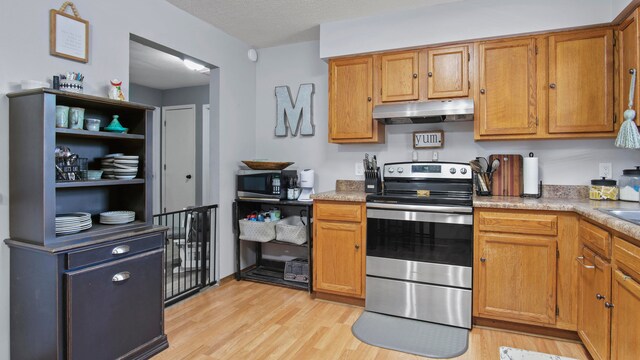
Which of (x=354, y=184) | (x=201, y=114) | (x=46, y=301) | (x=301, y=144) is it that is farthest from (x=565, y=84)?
(x=201, y=114)

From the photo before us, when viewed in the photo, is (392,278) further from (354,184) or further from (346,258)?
(354,184)

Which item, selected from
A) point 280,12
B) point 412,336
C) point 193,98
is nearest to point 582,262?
point 412,336

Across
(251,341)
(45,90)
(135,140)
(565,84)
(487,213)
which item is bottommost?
(251,341)

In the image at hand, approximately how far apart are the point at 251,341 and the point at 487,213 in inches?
71.7

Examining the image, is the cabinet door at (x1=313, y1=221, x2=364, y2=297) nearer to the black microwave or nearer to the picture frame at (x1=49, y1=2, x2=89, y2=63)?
the black microwave

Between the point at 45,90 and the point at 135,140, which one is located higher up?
the point at 45,90

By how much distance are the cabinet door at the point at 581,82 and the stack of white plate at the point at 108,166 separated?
9.89 ft

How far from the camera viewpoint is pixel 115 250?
193 centimetres

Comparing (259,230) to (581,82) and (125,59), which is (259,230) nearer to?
(125,59)

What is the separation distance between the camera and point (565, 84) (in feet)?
8.34

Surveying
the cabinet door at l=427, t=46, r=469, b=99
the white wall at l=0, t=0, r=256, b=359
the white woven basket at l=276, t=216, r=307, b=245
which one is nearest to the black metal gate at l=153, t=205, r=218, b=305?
the white wall at l=0, t=0, r=256, b=359

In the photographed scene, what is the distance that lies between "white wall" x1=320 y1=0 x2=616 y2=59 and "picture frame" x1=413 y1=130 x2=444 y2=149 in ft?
2.46

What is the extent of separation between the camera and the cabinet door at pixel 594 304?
1782 mm

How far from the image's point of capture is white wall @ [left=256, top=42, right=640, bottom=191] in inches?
108
